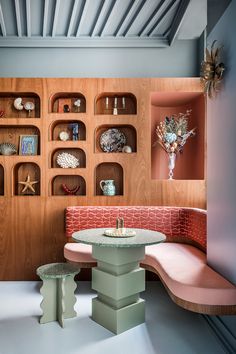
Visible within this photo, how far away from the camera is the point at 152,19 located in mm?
3684

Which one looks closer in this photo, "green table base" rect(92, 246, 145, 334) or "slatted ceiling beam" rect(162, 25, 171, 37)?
"green table base" rect(92, 246, 145, 334)

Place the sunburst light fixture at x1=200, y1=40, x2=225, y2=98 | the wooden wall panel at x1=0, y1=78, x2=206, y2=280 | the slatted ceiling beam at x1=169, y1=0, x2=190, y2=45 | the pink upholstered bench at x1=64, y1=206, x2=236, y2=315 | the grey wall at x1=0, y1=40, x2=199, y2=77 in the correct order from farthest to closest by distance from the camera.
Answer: the grey wall at x1=0, y1=40, x2=199, y2=77 → the wooden wall panel at x1=0, y1=78, x2=206, y2=280 → the slatted ceiling beam at x1=169, y1=0, x2=190, y2=45 → the sunburst light fixture at x1=200, y1=40, x2=225, y2=98 → the pink upholstered bench at x1=64, y1=206, x2=236, y2=315

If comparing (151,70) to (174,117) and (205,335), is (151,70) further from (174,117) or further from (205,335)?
(205,335)

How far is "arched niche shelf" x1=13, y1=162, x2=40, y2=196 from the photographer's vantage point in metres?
4.12

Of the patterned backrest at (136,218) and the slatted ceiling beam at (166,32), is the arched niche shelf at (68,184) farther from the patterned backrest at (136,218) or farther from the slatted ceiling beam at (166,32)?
the slatted ceiling beam at (166,32)

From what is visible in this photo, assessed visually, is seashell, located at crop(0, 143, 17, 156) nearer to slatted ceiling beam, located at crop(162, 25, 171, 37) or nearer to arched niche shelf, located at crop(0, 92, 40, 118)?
arched niche shelf, located at crop(0, 92, 40, 118)

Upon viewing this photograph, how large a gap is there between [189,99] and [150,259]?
2156 mm

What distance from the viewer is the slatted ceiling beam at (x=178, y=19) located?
328 centimetres

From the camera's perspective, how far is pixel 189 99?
13.6 ft

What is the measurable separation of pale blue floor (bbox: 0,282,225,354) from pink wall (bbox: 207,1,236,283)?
1.87ft

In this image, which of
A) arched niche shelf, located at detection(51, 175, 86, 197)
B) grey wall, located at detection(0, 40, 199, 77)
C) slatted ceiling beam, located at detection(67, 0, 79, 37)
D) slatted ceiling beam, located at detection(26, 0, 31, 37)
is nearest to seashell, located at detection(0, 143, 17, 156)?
arched niche shelf, located at detection(51, 175, 86, 197)

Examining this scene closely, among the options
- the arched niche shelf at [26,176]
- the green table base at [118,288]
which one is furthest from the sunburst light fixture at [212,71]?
the arched niche shelf at [26,176]

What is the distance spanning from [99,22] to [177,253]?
2.74 meters

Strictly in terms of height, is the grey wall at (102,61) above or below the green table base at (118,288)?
above
